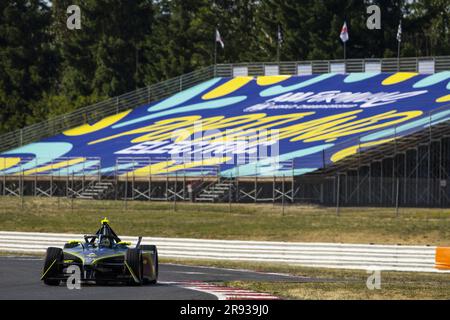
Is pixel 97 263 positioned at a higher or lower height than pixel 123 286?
higher

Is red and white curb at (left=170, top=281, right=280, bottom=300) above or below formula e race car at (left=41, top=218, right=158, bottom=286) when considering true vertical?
below

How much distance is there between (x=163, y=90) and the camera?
66250 millimetres

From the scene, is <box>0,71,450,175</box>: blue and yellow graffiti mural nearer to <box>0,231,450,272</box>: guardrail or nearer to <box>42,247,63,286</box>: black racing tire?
<box>0,231,450,272</box>: guardrail

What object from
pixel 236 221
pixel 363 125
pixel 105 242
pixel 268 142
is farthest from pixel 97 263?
pixel 363 125

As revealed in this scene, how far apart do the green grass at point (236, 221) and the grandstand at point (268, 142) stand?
3.72 feet

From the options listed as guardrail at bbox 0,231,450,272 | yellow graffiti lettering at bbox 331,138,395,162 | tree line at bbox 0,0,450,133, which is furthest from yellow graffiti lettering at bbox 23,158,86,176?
tree line at bbox 0,0,450,133

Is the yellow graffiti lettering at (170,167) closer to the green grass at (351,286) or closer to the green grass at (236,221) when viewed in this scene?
the green grass at (236,221)

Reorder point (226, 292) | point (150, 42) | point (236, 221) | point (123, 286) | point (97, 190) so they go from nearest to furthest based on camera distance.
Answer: point (226, 292), point (123, 286), point (236, 221), point (97, 190), point (150, 42)

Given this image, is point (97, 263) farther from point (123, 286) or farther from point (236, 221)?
point (236, 221)

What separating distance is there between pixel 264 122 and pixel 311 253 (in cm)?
2383

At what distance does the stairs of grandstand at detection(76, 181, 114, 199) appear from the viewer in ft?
164

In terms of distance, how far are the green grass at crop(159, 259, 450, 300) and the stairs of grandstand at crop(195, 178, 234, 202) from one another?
18.0m

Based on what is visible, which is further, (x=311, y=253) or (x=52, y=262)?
(x=311, y=253)

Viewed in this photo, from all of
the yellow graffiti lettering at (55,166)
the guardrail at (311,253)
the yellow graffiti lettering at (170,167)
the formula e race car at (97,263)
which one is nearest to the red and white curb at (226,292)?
the formula e race car at (97,263)
